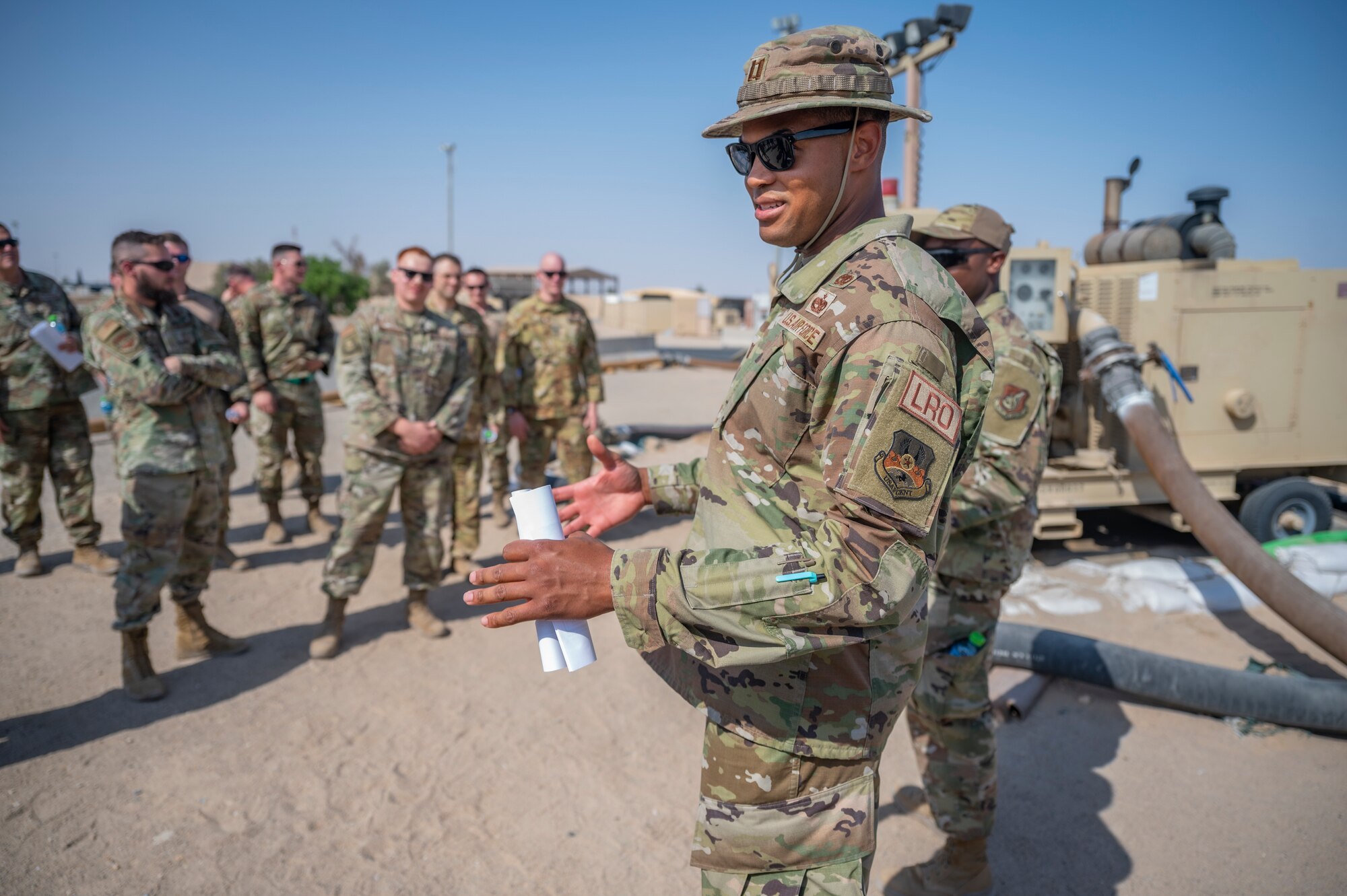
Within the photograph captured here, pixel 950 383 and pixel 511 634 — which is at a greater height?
pixel 950 383

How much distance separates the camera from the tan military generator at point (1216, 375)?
6.02 meters

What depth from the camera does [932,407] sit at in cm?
135

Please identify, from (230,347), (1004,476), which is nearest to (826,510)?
(1004,476)

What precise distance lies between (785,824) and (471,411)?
4815 mm

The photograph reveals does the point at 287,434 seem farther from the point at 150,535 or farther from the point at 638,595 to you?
the point at 638,595

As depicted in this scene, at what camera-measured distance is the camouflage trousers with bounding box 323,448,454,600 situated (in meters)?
4.59

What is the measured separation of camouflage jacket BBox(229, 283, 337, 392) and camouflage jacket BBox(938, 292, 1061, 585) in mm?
5861

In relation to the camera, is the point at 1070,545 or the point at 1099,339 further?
the point at 1070,545

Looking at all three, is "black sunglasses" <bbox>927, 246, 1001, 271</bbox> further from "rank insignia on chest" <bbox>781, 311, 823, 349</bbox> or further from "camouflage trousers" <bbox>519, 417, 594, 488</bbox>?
"camouflage trousers" <bbox>519, 417, 594, 488</bbox>

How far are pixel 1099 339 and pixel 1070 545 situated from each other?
1.64 metres

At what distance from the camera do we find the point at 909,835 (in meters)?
3.16

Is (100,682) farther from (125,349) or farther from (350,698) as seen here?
(125,349)

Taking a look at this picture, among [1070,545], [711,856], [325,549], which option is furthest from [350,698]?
[1070,545]

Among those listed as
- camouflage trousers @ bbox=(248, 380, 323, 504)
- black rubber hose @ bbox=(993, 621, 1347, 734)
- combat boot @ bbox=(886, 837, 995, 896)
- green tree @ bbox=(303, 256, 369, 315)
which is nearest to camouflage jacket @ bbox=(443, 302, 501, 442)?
camouflage trousers @ bbox=(248, 380, 323, 504)
